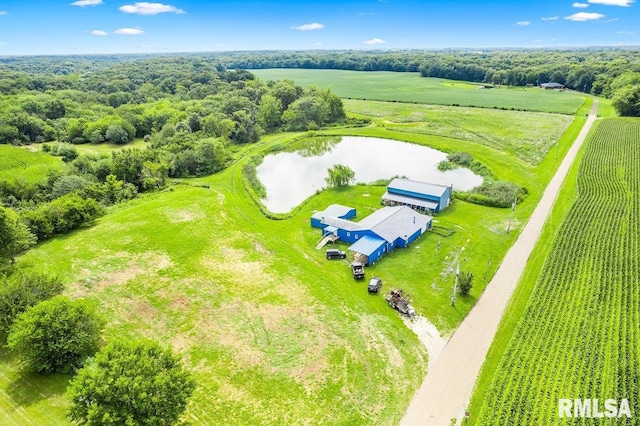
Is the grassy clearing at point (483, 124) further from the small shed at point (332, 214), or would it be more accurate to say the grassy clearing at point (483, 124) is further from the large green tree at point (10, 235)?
the large green tree at point (10, 235)

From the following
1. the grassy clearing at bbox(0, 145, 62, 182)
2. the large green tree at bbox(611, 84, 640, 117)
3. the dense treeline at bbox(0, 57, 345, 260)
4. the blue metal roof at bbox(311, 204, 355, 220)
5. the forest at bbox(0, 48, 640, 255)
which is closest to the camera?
the blue metal roof at bbox(311, 204, 355, 220)

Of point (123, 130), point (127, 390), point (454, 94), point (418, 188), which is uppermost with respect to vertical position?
point (454, 94)

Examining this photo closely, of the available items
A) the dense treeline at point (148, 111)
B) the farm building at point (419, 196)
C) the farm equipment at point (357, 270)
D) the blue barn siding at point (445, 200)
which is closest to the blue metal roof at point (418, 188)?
the farm building at point (419, 196)

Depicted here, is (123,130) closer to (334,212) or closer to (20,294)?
(334,212)

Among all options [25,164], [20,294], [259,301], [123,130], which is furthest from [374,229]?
[123,130]

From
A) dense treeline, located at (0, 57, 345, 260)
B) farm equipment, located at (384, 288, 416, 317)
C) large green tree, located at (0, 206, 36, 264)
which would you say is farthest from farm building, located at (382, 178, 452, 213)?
large green tree, located at (0, 206, 36, 264)

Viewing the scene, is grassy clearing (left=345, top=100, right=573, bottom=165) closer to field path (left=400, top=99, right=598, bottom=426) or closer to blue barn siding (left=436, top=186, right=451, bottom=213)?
blue barn siding (left=436, top=186, right=451, bottom=213)
